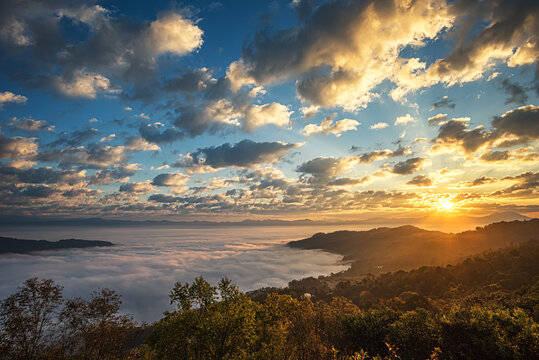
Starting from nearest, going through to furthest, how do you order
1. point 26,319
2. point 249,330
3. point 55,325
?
point 249,330
point 26,319
point 55,325

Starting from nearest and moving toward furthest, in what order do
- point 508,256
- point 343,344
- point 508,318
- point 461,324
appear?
point 508,318, point 461,324, point 343,344, point 508,256

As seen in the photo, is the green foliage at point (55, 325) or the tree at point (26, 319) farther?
the green foliage at point (55, 325)

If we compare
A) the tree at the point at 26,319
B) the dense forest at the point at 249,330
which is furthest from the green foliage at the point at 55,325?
the dense forest at the point at 249,330

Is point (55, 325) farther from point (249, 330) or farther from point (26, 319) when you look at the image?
point (249, 330)

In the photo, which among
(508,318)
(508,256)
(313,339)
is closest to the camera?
(508,318)

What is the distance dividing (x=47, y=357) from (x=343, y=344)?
33954 millimetres

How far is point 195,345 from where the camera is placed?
23.0 meters

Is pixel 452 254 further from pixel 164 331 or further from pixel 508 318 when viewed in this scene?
pixel 164 331

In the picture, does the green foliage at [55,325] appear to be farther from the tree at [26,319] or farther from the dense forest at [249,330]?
the dense forest at [249,330]

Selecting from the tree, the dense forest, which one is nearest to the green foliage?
the tree

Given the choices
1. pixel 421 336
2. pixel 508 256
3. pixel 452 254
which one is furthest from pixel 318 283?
pixel 421 336

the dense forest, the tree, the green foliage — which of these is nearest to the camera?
the dense forest

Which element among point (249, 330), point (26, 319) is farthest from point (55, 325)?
point (249, 330)

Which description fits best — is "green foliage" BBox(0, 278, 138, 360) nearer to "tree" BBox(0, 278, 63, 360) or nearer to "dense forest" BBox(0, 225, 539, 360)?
"tree" BBox(0, 278, 63, 360)
